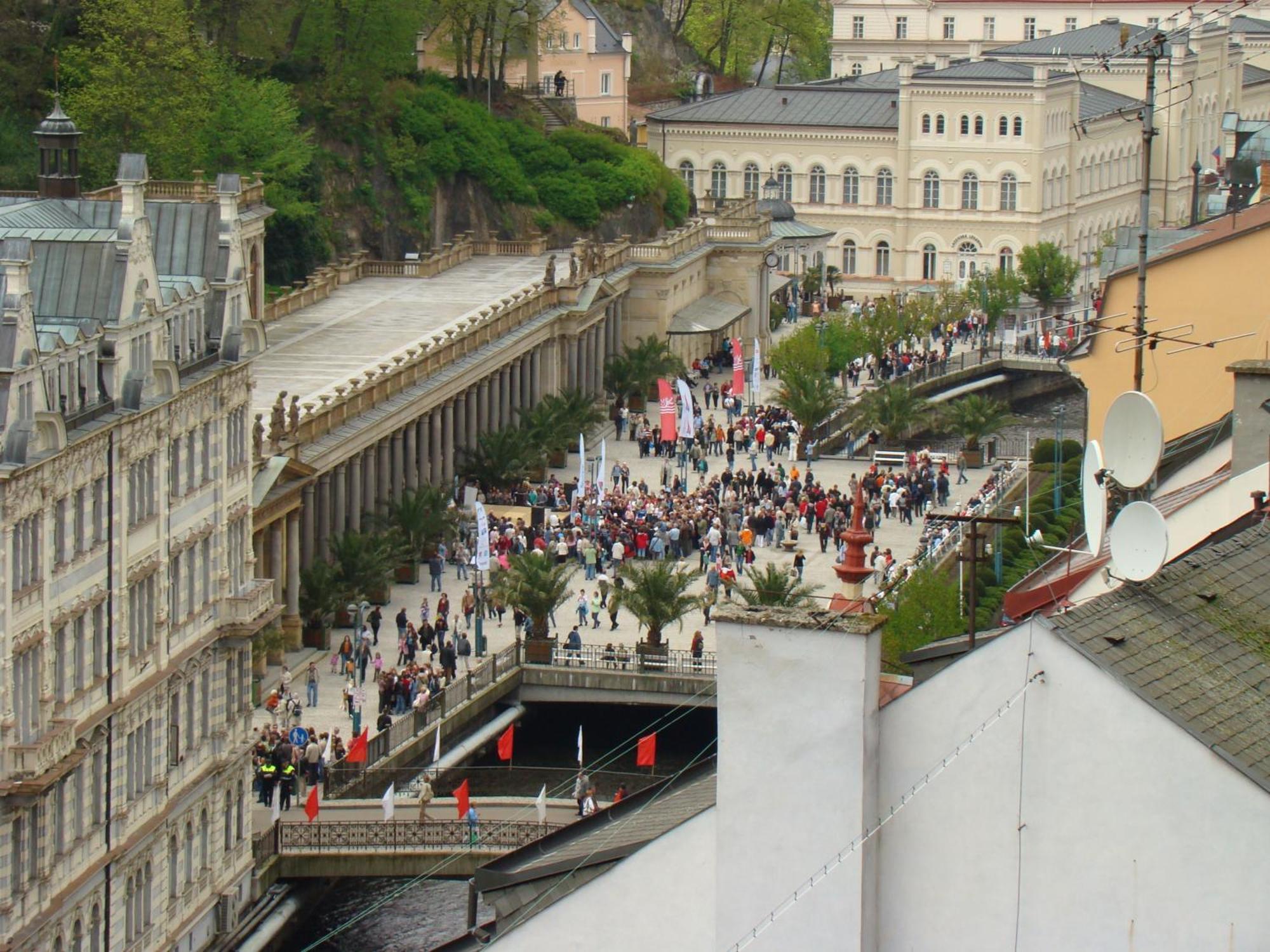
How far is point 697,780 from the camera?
28062 mm

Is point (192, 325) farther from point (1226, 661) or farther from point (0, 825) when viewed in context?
point (1226, 661)

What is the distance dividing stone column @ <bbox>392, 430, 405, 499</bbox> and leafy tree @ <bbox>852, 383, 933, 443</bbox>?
24.4 m

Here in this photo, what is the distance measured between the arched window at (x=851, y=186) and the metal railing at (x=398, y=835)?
9971 cm

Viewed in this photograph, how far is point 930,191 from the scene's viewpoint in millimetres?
155375

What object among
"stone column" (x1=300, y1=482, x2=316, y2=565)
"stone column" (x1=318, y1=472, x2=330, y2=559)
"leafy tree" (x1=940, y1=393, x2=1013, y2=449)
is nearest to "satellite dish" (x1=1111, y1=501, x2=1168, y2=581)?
"stone column" (x1=300, y1=482, x2=316, y2=565)

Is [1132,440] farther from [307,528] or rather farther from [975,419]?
[975,419]

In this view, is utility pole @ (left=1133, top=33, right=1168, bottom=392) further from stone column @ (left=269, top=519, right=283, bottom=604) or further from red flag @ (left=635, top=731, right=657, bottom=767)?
stone column @ (left=269, top=519, right=283, bottom=604)

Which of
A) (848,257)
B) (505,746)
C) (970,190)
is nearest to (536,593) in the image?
(505,746)

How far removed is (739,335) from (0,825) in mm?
89137

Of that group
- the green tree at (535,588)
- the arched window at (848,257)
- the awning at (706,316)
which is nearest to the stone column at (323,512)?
the green tree at (535,588)

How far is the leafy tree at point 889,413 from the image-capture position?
10950cm

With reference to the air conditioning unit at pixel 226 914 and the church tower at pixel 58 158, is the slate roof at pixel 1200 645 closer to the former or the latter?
the air conditioning unit at pixel 226 914

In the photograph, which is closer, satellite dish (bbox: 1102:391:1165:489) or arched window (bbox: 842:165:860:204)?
satellite dish (bbox: 1102:391:1165:489)

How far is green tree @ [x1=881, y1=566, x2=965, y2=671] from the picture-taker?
64.9 meters
